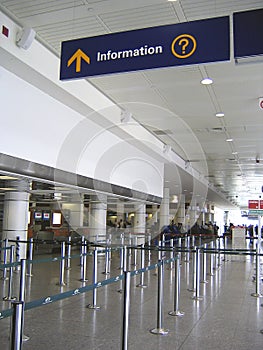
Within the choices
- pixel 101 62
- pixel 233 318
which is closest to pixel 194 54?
pixel 101 62

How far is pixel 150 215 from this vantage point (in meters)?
34.1

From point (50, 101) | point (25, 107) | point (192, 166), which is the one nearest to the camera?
point (25, 107)

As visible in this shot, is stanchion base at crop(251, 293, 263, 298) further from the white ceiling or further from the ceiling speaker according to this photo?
the ceiling speaker

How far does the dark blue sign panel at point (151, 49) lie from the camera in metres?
4.40

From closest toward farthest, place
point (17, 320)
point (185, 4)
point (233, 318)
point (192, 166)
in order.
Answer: point (17, 320), point (185, 4), point (233, 318), point (192, 166)

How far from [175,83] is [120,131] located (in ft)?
9.93

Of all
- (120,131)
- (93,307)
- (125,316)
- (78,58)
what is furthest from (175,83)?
(125,316)

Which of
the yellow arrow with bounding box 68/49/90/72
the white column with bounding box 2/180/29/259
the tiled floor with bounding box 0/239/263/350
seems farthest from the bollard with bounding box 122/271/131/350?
the white column with bounding box 2/180/29/259

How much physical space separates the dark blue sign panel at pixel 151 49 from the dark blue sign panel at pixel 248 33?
133mm

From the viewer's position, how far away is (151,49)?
4613 mm

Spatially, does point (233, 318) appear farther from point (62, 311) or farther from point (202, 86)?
point (202, 86)

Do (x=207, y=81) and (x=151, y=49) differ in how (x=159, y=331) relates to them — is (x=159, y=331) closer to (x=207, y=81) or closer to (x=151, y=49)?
(x=151, y=49)

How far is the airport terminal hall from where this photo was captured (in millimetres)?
4645

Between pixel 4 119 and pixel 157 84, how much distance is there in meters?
3.78
